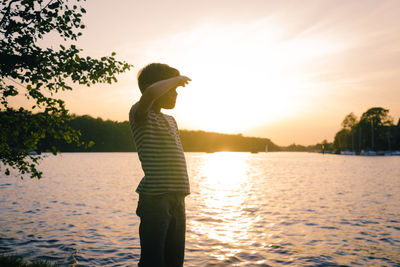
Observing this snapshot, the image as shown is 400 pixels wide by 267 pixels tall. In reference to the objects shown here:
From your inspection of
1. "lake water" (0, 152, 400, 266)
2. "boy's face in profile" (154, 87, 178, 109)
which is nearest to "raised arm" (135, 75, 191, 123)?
"boy's face in profile" (154, 87, 178, 109)

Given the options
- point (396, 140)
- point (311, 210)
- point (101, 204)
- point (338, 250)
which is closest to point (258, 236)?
point (338, 250)

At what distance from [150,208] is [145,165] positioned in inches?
16.9

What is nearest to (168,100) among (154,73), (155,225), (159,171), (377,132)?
(154,73)

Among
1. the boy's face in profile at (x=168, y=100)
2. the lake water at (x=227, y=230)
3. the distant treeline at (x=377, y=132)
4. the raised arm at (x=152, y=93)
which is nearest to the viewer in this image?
the raised arm at (x=152, y=93)

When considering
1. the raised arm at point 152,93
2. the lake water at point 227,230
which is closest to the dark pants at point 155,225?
the raised arm at point 152,93

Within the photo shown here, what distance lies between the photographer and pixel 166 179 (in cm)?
298

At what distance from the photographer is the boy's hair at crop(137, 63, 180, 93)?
3205mm

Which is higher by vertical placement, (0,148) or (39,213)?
(0,148)

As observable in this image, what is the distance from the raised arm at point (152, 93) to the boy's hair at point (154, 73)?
0.19 metres

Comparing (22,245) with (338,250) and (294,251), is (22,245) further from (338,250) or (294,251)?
(338,250)

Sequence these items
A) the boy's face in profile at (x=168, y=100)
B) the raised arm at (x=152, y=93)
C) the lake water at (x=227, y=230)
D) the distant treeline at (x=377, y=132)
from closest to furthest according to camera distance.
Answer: the raised arm at (x=152, y=93), the boy's face in profile at (x=168, y=100), the lake water at (x=227, y=230), the distant treeline at (x=377, y=132)

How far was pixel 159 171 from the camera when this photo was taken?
3.00m

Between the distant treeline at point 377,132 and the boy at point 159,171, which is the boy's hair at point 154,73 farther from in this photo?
the distant treeline at point 377,132

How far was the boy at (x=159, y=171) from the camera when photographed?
2922mm
